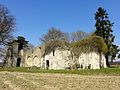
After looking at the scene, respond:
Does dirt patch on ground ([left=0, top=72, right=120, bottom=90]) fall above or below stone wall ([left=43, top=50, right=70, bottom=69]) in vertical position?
below

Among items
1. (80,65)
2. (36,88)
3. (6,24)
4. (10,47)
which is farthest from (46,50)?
(36,88)

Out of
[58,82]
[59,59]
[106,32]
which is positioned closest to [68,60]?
[59,59]

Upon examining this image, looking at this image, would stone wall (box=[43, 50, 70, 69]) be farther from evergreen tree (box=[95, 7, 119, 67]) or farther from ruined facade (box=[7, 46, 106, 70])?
evergreen tree (box=[95, 7, 119, 67])

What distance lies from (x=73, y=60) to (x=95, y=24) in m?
13.6

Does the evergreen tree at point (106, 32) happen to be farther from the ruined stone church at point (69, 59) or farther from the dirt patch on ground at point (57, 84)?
the dirt patch on ground at point (57, 84)

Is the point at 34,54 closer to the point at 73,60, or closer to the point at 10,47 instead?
the point at 10,47

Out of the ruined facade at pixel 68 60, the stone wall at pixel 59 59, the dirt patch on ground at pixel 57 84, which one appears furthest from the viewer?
the stone wall at pixel 59 59

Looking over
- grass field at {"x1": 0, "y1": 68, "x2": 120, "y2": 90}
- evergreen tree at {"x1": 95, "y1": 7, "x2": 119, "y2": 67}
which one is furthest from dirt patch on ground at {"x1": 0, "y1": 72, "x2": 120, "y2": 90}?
evergreen tree at {"x1": 95, "y1": 7, "x2": 119, "y2": 67}

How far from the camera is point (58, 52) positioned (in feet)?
154

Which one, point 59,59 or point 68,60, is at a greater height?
point 59,59

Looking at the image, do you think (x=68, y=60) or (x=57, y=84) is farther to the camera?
(x=68, y=60)

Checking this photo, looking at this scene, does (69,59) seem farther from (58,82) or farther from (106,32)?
(58,82)

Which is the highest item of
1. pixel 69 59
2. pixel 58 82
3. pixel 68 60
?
pixel 69 59

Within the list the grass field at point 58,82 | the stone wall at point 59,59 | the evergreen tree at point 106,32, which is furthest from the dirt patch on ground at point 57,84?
the evergreen tree at point 106,32
